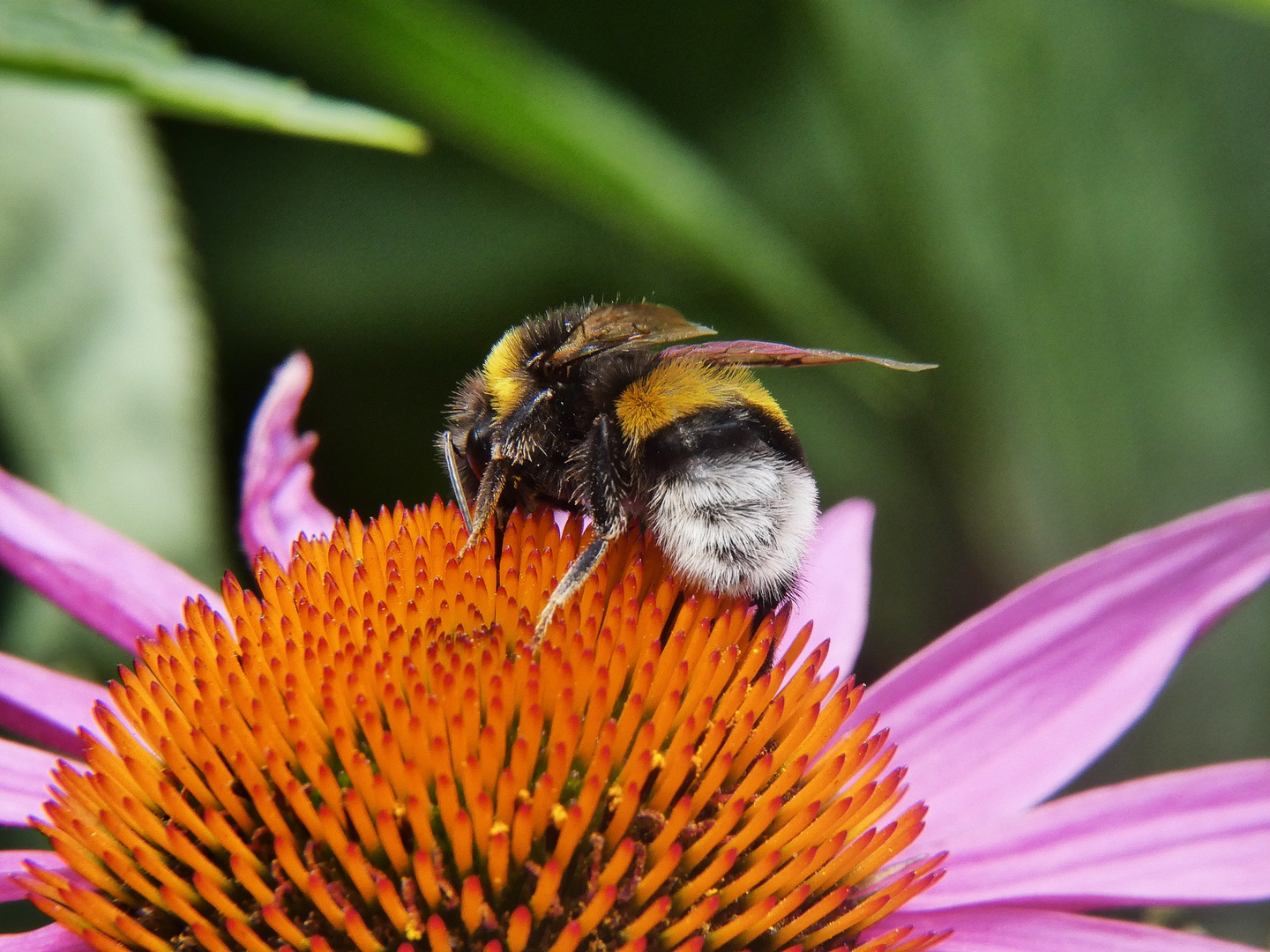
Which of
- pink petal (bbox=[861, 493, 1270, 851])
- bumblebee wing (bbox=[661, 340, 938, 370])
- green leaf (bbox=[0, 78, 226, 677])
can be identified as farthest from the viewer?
green leaf (bbox=[0, 78, 226, 677])

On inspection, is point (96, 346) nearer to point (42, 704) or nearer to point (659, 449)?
point (42, 704)

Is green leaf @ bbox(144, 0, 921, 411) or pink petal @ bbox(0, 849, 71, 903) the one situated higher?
green leaf @ bbox(144, 0, 921, 411)

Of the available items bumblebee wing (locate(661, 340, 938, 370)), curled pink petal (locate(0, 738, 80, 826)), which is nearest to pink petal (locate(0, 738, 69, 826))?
curled pink petal (locate(0, 738, 80, 826))

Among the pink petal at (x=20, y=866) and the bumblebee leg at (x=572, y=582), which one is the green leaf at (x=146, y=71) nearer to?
the bumblebee leg at (x=572, y=582)

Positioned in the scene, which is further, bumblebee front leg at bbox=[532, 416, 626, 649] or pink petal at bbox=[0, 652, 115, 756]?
pink petal at bbox=[0, 652, 115, 756]

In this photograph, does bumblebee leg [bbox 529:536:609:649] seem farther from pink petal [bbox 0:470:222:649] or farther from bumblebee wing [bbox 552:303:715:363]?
pink petal [bbox 0:470:222:649]

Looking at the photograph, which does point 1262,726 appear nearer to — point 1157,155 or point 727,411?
point 1157,155

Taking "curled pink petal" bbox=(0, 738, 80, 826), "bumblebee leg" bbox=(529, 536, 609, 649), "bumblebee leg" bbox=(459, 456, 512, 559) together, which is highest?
"bumblebee leg" bbox=(459, 456, 512, 559)
